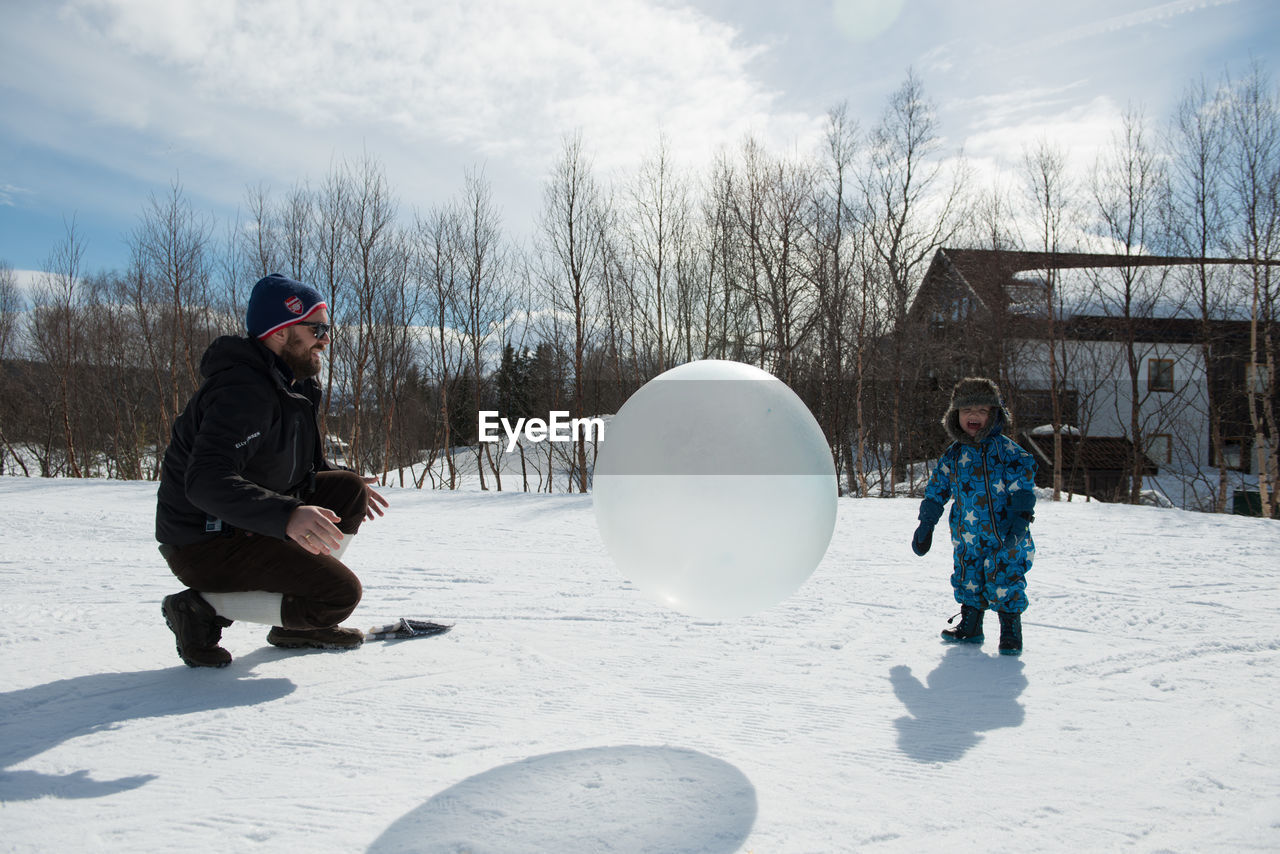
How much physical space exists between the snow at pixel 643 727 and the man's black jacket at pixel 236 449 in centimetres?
73

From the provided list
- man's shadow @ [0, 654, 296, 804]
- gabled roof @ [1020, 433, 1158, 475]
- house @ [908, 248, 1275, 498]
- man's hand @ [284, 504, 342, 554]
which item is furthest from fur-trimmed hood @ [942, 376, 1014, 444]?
gabled roof @ [1020, 433, 1158, 475]

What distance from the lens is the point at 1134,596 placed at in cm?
505

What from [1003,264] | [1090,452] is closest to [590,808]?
[1003,264]

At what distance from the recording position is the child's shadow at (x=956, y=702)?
2648 mm

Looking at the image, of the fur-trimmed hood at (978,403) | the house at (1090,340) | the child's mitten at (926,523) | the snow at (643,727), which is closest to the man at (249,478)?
the snow at (643,727)

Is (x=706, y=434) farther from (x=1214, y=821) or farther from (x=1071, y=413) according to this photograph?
(x=1071, y=413)

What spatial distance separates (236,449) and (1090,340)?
22.7 metres

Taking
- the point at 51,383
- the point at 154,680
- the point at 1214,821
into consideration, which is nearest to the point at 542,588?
the point at 154,680

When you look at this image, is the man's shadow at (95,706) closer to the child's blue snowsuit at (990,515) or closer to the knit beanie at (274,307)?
the knit beanie at (274,307)

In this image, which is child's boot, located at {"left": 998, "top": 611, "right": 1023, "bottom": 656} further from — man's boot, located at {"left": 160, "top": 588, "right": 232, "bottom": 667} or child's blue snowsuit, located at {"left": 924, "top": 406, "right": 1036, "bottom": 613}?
man's boot, located at {"left": 160, "top": 588, "right": 232, "bottom": 667}

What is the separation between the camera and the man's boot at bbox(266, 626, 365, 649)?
11.7ft

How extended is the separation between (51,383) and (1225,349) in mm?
37773

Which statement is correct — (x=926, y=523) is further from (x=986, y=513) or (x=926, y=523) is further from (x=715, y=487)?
(x=715, y=487)

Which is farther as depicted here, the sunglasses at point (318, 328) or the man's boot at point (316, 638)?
the man's boot at point (316, 638)
